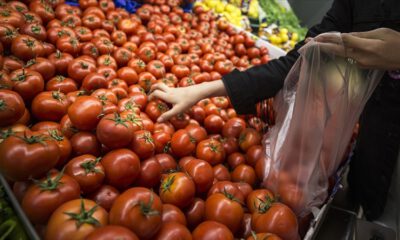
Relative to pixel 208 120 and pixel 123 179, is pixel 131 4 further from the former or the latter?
pixel 123 179

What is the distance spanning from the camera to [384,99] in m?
1.76

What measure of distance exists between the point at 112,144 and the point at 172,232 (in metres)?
0.47

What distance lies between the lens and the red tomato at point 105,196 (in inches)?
46.6

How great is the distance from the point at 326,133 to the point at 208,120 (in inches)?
33.7

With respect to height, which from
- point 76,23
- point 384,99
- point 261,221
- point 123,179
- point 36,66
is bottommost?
point 261,221

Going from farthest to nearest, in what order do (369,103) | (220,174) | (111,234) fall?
1. (369,103)
2. (220,174)
3. (111,234)

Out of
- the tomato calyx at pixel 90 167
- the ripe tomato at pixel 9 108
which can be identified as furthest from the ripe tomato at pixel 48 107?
the tomato calyx at pixel 90 167

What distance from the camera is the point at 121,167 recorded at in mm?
1233

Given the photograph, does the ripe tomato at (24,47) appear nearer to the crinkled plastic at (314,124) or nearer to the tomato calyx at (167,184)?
the tomato calyx at (167,184)

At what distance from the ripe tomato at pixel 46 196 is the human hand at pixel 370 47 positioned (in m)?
1.13

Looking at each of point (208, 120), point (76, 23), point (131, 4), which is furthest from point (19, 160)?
point (131, 4)

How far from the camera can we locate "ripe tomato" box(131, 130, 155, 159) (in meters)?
1.39

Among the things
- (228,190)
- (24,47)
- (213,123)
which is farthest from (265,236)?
(24,47)

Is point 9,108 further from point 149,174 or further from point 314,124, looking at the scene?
point 314,124
